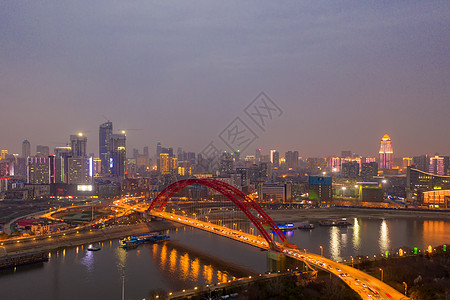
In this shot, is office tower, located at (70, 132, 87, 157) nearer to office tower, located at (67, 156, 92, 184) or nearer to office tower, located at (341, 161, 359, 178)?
office tower, located at (67, 156, 92, 184)

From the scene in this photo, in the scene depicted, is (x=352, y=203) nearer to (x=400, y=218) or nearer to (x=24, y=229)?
(x=400, y=218)

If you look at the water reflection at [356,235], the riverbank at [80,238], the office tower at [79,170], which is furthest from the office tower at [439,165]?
the riverbank at [80,238]

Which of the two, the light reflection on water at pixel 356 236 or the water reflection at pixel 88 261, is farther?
the light reflection on water at pixel 356 236

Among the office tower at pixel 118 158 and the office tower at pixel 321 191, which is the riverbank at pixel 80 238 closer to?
the office tower at pixel 321 191

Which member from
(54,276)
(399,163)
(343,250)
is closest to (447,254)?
(343,250)

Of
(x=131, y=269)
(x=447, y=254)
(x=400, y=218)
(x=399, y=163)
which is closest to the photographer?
(x=131, y=269)

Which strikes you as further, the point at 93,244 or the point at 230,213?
the point at 230,213
